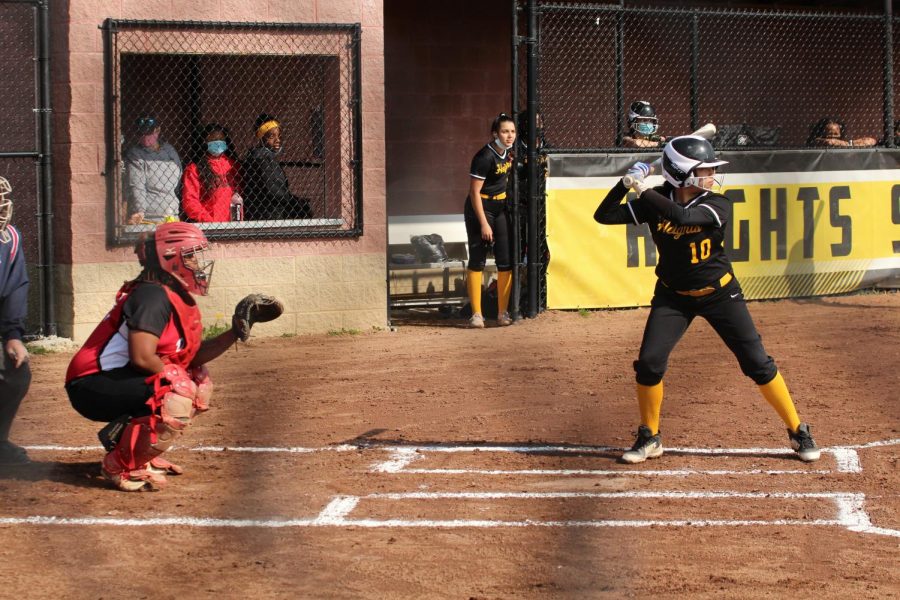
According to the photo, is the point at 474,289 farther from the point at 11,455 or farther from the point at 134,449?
the point at 134,449

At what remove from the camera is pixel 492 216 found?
12047mm

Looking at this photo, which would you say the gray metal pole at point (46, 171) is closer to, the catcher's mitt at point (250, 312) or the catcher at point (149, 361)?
the catcher at point (149, 361)

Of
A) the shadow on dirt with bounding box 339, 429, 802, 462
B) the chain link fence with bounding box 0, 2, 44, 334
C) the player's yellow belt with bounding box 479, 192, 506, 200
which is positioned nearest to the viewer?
the shadow on dirt with bounding box 339, 429, 802, 462

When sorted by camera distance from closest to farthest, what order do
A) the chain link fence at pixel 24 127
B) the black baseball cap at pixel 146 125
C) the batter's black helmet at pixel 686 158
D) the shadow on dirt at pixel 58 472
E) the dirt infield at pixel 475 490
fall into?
the dirt infield at pixel 475 490, the shadow on dirt at pixel 58 472, the batter's black helmet at pixel 686 158, the chain link fence at pixel 24 127, the black baseball cap at pixel 146 125

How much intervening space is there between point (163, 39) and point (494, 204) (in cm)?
→ 335

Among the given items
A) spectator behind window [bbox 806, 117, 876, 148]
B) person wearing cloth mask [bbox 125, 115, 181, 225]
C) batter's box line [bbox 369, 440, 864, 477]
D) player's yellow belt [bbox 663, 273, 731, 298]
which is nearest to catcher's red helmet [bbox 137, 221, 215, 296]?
batter's box line [bbox 369, 440, 864, 477]

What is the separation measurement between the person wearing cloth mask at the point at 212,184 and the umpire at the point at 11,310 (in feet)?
15.0

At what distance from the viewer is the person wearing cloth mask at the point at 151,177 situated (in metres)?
11.0

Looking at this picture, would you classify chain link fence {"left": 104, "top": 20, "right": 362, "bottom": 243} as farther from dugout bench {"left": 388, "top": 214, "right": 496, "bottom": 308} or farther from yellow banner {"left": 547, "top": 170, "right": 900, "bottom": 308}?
yellow banner {"left": 547, "top": 170, "right": 900, "bottom": 308}

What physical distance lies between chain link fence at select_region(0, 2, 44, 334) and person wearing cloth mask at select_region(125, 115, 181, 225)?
0.79m

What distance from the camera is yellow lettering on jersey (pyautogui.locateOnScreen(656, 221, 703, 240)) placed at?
688 centimetres

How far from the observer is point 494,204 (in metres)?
12.0

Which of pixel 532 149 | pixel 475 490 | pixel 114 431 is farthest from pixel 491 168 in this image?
pixel 114 431

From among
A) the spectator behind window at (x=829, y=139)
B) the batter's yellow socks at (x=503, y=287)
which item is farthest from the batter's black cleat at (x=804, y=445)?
the spectator behind window at (x=829, y=139)
